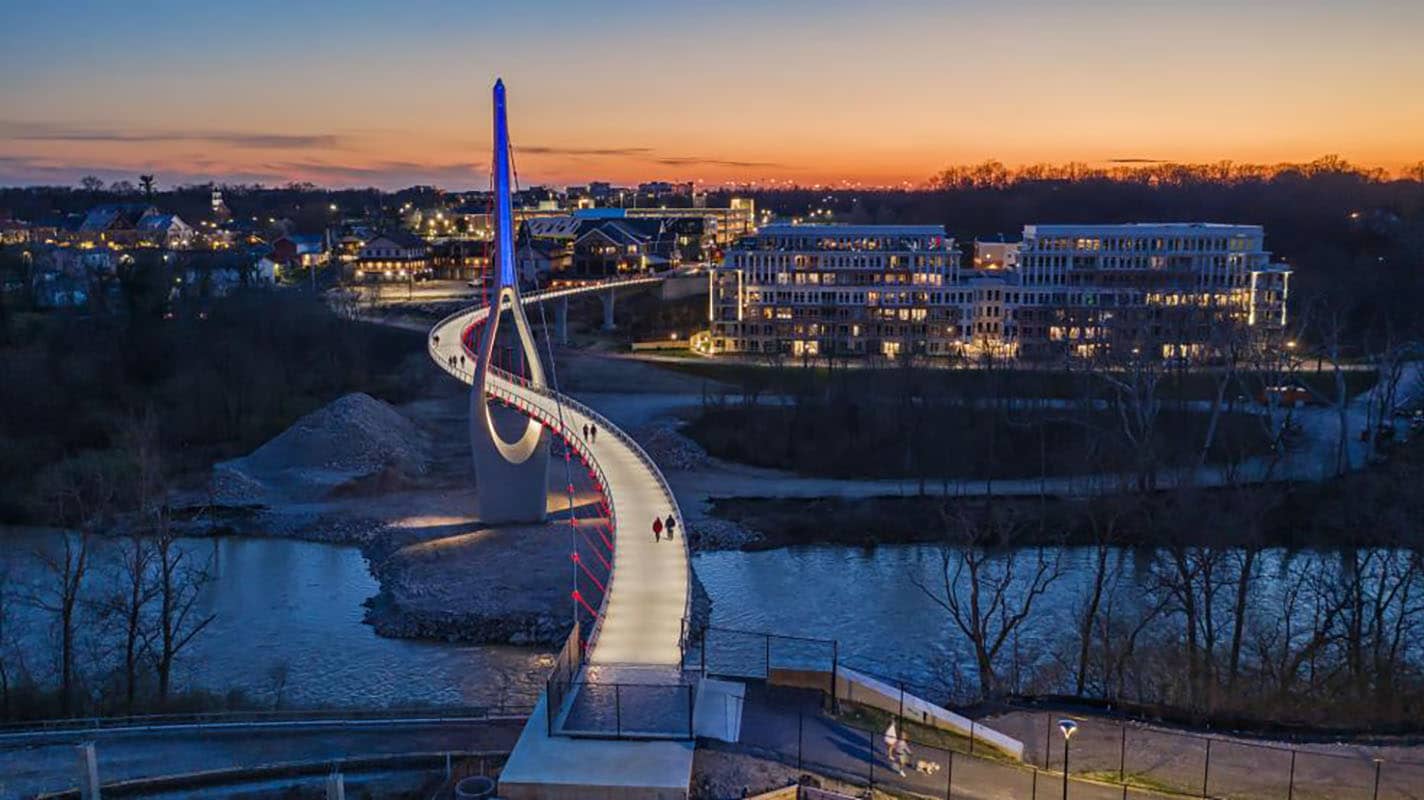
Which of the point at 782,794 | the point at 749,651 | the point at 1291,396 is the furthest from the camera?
the point at 1291,396

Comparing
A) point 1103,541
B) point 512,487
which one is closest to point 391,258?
point 512,487

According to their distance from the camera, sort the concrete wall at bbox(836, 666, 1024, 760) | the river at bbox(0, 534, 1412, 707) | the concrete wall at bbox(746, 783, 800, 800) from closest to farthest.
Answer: the concrete wall at bbox(746, 783, 800, 800)
the concrete wall at bbox(836, 666, 1024, 760)
the river at bbox(0, 534, 1412, 707)

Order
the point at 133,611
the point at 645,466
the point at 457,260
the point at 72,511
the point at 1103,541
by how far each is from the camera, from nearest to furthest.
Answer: the point at 133,611, the point at 1103,541, the point at 645,466, the point at 72,511, the point at 457,260

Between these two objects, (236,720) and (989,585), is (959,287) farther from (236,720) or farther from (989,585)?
(236,720)

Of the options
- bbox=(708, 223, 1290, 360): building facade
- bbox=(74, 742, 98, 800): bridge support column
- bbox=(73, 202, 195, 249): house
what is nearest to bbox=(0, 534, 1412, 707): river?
bbox=(74, 742, 98, 800): bridge support column

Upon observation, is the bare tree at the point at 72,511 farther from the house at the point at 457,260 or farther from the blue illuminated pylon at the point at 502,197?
the house at the point at 457,260

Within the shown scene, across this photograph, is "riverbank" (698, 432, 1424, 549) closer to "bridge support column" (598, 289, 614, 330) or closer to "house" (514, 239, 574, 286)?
"bridge support column" (598, 289, 614, 330)

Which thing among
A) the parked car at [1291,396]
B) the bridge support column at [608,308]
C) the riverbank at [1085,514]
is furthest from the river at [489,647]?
the bridge support column at [608,308]

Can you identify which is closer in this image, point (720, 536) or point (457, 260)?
point (720, 536)
